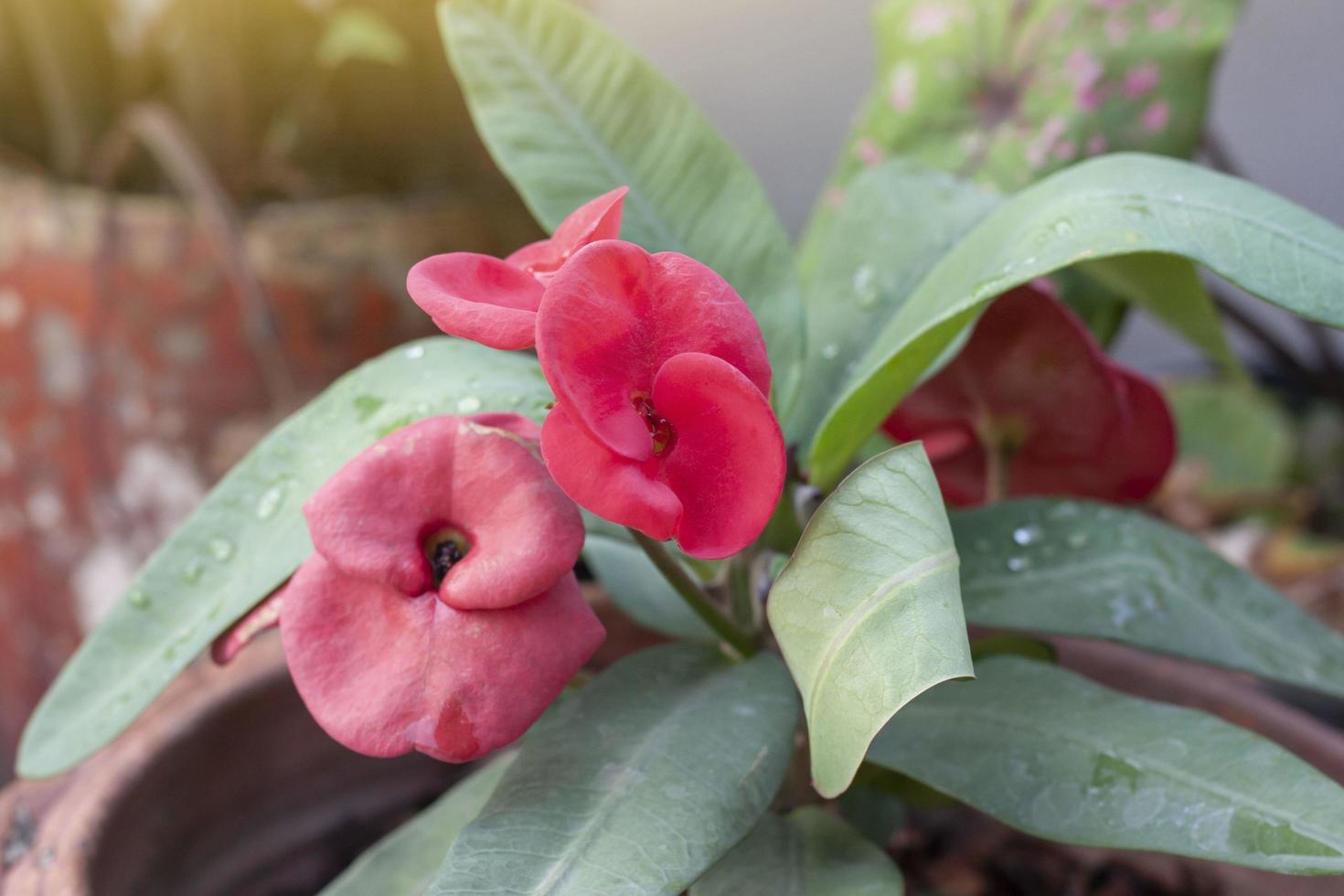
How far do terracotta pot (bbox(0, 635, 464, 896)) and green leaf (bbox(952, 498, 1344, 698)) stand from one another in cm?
33

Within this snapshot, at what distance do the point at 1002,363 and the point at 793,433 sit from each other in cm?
11

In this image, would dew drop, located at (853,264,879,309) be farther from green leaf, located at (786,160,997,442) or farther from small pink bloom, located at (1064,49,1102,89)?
small pink bloom, located at (1064,49,1102,89)

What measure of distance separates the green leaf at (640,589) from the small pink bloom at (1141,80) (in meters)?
0.44

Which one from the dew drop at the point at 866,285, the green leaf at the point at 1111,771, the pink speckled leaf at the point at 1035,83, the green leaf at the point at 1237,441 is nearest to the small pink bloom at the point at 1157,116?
the pink speckled leaf at the point at 1035,83

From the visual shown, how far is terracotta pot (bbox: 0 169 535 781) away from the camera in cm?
99

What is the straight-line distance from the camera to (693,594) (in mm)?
389

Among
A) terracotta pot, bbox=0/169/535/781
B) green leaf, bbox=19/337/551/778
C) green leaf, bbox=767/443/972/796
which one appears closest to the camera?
green leaf, bbox=767/443/972/796

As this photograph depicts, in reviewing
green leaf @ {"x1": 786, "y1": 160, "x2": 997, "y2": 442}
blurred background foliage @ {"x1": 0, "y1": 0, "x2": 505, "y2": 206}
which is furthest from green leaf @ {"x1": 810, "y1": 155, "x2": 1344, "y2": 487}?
blurred background foliage @ {"x1": 0, "y1": 0, "x2": 505, "y2": 206}

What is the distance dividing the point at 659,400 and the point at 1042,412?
10.7 inches

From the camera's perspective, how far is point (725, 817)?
0.31m

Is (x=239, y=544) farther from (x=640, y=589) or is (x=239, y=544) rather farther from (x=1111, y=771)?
(x=1111, y=771)

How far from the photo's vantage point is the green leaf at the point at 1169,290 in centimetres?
47

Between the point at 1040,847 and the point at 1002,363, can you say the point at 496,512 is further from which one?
the point at 1040,847

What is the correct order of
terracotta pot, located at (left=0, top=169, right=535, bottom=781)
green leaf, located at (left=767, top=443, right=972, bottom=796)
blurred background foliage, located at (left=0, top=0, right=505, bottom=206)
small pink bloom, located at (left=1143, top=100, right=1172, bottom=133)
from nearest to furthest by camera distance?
green leaf, located at (left=767, top=443, right=972, bottom=796)
small pink bloom, located at (left=1143, top=100, right=1172, bottom=133)
terracotta pot, located at (left=0, top=169, right=535, bottom=781)
blurred background foliage, located at (left=0, top=0, right=505, bottom=206)
